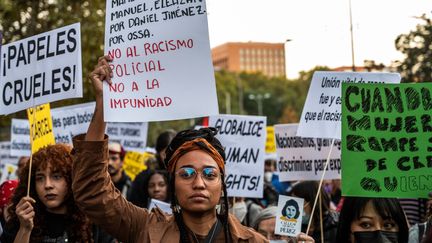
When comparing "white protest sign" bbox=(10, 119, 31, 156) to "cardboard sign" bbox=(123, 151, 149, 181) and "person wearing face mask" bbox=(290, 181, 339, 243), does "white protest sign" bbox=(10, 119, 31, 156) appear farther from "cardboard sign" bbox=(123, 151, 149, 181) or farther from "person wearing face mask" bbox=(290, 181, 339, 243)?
→ "person wearing face mask" bbox=(290, 181, 339, 243)

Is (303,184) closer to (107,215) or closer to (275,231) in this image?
(275,231)

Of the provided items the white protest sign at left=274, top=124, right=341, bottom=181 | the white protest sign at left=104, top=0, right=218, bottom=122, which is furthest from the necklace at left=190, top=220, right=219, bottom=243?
the white protest sign at left=274, top=124, right=341, bottom=181

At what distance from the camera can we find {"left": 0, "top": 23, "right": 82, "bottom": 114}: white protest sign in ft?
15.7

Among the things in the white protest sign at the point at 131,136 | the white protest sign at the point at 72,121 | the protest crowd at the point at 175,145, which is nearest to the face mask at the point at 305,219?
the protest crowd at the point at 175,145

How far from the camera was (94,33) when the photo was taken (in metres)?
18.8

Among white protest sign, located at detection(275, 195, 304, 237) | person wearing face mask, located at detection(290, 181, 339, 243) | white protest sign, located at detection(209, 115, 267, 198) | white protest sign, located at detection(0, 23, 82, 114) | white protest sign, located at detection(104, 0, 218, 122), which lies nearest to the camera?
white protest sign, located at detection(104, 0, 218, 122)

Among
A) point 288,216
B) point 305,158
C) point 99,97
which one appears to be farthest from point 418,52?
point 99,97

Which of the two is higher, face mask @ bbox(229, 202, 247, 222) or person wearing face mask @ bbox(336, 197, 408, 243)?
person wearing face mask @ bbox(336, 197, 408, 243)

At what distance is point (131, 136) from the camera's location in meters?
11.4

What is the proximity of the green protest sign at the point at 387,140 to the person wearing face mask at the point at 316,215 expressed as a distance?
1.37 meters

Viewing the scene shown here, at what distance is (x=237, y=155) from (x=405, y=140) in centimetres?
305

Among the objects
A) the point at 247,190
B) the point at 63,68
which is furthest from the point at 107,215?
the point at 247,190

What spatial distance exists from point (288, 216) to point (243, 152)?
2132 mm

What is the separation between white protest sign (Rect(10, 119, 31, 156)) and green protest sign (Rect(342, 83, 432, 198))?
7.36 metres
